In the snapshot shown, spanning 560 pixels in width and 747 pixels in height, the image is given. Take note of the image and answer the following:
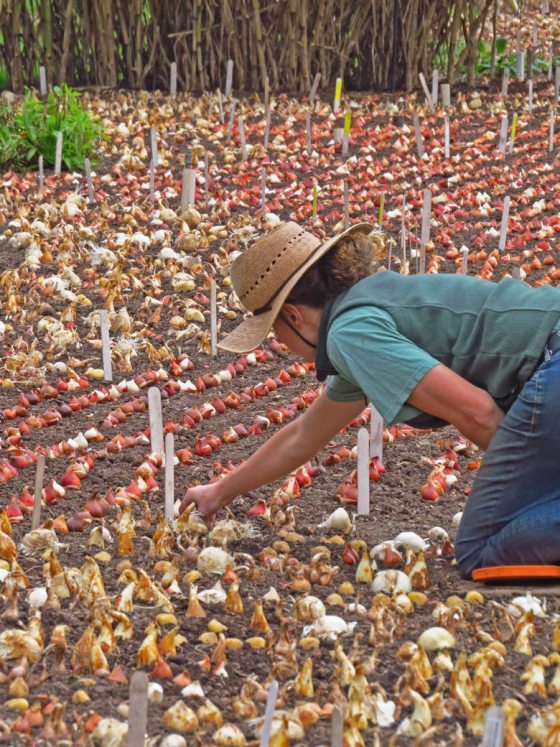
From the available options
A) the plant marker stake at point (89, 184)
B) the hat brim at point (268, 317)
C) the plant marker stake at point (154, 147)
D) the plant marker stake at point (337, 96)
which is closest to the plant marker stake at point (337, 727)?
the hat brim at point (268, 317)

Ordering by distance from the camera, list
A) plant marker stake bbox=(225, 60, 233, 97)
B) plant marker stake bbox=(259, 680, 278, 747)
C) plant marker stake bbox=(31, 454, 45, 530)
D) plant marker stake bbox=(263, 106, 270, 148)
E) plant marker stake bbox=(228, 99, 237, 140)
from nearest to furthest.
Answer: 1. plant marker stake bbox=(259, 680, 278, 747)
2. plant marker stake bbox=(31, 454, 45, 530)
3. plant marker stake bbox=(263, 106, 270, 148)
4. plant marker stake bbox=(228, 99, 237, 140)
5. plant marker stake bbox=(225, 60, 233, 97)

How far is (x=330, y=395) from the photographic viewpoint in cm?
292

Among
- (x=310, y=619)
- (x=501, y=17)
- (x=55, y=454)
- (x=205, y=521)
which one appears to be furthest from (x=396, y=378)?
(x=501, y=17)

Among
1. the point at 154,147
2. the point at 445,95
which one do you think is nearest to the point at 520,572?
the point at 154,147

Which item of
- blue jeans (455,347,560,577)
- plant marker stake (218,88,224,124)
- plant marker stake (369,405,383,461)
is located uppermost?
plant marker stake (218,88,224,124)

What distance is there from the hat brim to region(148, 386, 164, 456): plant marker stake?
0.36 metres

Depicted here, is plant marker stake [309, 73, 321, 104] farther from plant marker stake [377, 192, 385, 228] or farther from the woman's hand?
the woman's hand

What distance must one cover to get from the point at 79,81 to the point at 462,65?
2.58 m

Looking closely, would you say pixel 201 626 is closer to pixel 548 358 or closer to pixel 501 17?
pixel 548 358

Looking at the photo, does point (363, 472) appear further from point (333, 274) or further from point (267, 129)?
point (267, 129)

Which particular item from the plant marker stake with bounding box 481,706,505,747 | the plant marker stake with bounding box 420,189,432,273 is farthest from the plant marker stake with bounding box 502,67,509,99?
the plant marker stake with bounding box 481,706,505,747

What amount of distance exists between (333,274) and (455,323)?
300 mm

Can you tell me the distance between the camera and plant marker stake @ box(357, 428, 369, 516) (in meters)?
3.07

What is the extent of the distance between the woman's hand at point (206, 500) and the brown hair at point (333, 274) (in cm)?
56
